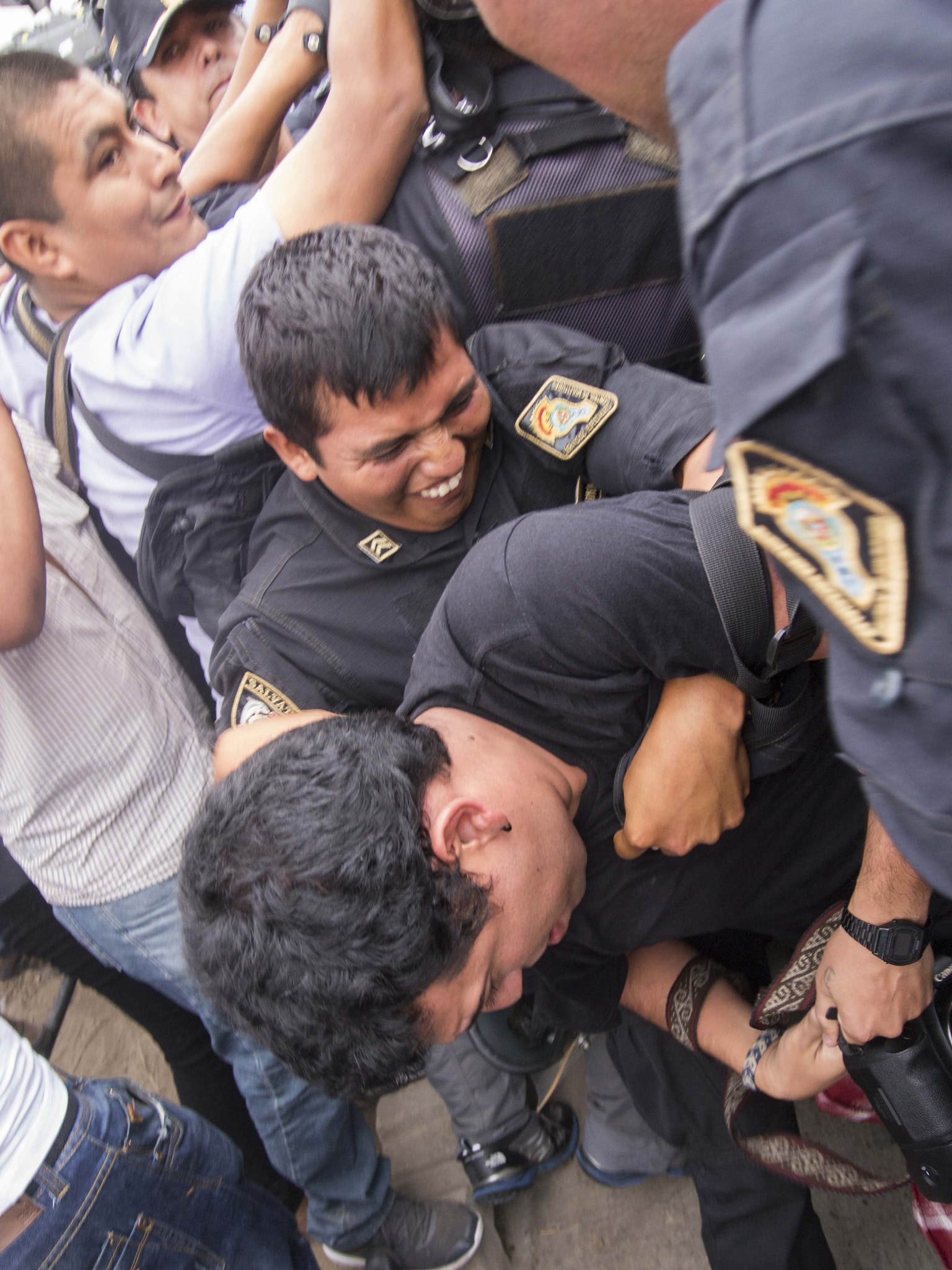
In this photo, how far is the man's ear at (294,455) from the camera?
1.57 meters

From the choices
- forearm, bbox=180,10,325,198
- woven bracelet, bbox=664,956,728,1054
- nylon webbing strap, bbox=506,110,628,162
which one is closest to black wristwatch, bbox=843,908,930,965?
woven bracelet, bbox=664,956,728,1054

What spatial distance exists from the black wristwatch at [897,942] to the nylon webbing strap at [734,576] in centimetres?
45

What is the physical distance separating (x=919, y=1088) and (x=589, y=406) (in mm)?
1196

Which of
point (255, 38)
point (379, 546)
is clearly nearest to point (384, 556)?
point (379, 546)

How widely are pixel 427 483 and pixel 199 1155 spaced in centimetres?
127

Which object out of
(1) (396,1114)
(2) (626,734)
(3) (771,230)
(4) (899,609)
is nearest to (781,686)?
(2) (626,734)

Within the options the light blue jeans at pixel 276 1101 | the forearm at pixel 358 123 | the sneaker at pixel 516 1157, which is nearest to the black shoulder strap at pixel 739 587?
the forearm at pixel 358 123

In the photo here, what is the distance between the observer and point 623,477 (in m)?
1.50

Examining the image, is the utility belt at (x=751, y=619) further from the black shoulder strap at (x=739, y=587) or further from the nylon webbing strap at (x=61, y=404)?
the nylon webbing strap at (x=61, y=404)

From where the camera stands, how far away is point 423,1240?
2.12m

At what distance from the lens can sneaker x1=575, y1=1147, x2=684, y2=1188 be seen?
2049 millimetres

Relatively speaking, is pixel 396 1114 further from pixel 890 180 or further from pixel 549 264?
pixel 890 180

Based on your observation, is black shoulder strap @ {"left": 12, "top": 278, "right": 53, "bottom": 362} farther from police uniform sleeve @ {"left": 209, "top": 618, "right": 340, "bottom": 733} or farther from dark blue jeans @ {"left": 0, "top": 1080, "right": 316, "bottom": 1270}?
dark blue jeans @ {"left": 0, "top": 1080, "right": 316, "bottom": 1270}

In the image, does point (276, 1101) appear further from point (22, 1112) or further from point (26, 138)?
point (26, 138)
